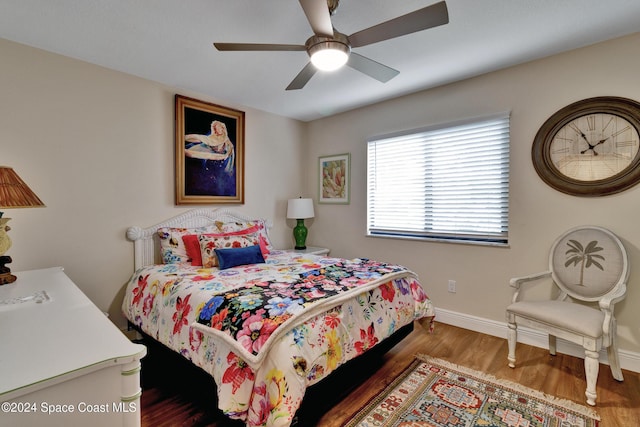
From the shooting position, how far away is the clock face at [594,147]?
2328 mm

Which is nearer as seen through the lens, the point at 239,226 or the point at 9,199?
the point at 9,199

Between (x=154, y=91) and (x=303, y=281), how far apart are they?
2.43 m

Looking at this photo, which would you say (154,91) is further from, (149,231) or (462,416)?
(462,416)

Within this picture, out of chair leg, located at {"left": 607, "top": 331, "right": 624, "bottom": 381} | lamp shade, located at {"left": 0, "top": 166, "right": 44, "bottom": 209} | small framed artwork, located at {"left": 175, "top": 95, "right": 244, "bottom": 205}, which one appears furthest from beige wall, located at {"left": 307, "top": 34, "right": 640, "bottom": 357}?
lamp shade, located at {"left": 0, "top": 166, "right": 44, "bottom": 209}

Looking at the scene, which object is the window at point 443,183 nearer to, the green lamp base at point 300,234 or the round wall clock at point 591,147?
the round wall clock at point 591,147

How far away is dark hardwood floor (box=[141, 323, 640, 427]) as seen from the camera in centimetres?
184

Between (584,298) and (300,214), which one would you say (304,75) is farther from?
(584,298)

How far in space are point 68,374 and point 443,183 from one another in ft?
10.7

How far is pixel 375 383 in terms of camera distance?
221 cm

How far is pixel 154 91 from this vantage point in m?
3.07

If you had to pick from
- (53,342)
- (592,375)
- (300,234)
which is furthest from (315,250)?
(53,342)

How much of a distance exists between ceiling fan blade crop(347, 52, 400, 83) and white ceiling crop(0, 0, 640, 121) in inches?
11.8

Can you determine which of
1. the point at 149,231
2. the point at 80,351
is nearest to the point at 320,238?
the point at 149,231

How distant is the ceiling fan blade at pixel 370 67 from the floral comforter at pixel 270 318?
57.8 inches
